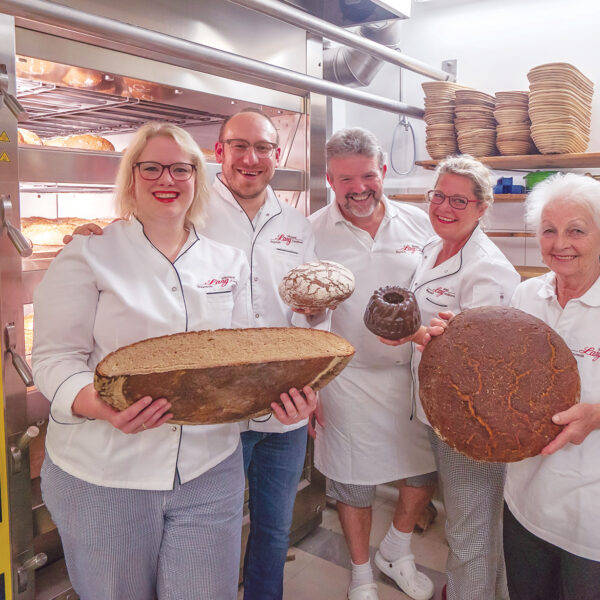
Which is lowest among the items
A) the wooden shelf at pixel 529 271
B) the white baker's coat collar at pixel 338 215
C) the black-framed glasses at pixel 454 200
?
the wooden shelf at pixel 529 271

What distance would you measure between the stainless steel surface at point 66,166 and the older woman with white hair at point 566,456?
1.05 m

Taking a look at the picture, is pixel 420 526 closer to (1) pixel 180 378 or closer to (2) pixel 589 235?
(2) pixel 589 235

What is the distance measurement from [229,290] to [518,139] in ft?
7.10

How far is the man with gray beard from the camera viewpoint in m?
2.10

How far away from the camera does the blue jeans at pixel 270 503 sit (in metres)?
1.90

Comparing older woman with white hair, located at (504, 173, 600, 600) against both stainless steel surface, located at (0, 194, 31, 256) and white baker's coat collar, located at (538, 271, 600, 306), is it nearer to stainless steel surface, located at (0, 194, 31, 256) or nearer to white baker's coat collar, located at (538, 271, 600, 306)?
white baker's coat collar, located at (538, 271, 600, 306)

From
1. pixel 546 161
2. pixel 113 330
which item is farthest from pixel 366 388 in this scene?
pixel 546 161

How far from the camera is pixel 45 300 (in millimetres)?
1277

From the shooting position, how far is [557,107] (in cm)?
278

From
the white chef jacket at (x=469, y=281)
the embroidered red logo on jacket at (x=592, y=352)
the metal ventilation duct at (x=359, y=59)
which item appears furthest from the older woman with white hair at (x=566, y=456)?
the metal ventilation duct at (x=359, y=59)

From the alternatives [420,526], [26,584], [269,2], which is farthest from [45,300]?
[420,526]

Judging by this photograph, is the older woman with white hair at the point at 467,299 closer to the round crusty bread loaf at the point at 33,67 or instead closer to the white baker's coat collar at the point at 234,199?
the white baker's coat collar at the point at 234,199

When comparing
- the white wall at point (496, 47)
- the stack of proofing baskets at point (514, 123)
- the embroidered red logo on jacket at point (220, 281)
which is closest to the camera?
the embroidered red logo on jacket at point (220, 281)

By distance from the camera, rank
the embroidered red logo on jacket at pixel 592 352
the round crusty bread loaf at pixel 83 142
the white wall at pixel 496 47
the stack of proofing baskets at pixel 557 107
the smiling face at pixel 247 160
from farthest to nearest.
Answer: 1. the white wall at pixel 496 47
2. the stack of proofing baskets at pixel 557 107
3. the round crusty bread loaf at pixel 83 142
4. the smiling face at pixel 247 160
5. the embroidered red logo on jacket at pixel 592 352
